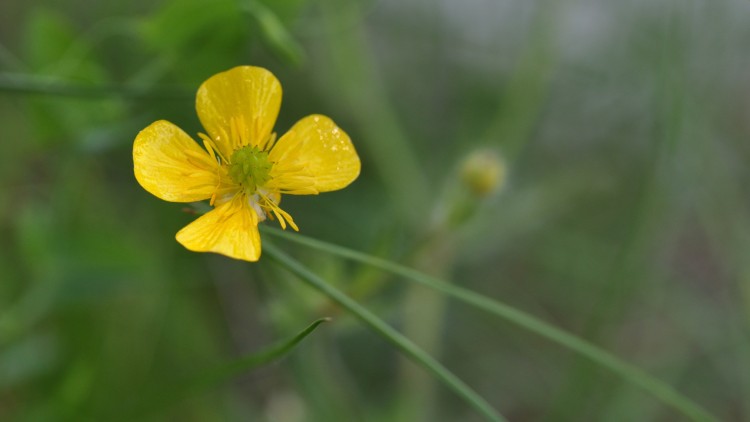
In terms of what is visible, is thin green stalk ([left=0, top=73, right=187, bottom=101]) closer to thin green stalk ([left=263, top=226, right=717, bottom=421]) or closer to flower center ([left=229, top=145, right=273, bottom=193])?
flower center ([left=229, top=145, right=273, bottom=193])

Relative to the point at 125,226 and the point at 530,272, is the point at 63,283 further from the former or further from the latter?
the point at 530,272

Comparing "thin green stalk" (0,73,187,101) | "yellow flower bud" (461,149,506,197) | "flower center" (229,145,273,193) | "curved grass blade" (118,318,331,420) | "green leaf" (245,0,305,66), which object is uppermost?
"green leaf" (245,0,305,66)

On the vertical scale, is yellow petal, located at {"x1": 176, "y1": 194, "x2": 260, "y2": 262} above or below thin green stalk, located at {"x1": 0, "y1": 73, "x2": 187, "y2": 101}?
below

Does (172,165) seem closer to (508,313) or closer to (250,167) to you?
(250,167)

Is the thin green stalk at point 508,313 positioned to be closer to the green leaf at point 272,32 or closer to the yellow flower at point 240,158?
the yellow flower at point 240,158

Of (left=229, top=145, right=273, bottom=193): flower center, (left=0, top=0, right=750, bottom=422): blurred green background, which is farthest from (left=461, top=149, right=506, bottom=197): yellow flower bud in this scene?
(left=229, top=145, right=273, bottom=193): flower center

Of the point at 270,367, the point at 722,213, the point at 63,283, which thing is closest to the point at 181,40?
the point at 63,283

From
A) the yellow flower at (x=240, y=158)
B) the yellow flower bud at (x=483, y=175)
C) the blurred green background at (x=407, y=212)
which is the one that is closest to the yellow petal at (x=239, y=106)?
the yellow flower at (x=240, y=158)
